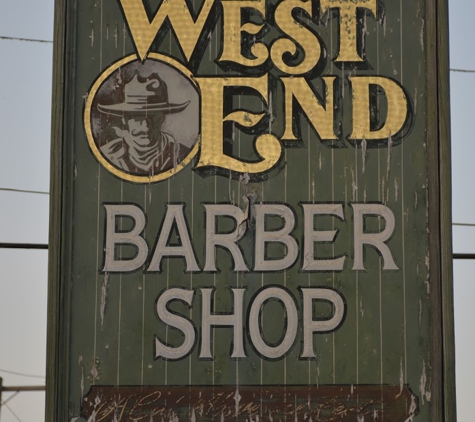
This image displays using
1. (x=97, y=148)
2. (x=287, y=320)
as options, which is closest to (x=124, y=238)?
(x=97, y=148)

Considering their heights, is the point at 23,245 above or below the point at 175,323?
above

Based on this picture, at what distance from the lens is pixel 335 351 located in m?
5.99

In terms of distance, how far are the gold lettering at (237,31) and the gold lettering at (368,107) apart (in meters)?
0.51

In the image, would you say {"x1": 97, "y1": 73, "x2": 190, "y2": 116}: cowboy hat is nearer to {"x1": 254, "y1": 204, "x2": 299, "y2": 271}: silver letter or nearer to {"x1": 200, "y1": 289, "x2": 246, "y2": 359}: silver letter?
{"x1": 254, "y1": 204, "x2": 299, "y2": 271}: silver letter

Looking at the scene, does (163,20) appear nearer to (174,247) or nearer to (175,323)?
(174,247)

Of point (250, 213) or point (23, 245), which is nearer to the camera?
point (250, 213)

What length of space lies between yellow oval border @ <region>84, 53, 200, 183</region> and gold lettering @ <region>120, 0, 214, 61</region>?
0.23ft

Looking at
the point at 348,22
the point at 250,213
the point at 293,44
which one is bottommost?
the point at 250,213

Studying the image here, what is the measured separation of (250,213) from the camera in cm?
609

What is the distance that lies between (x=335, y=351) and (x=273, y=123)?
47.3 inches

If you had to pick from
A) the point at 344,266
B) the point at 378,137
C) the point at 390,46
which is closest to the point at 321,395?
the point at 344,266

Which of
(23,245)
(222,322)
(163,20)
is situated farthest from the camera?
(23,245)

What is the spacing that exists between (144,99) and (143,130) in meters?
0.17

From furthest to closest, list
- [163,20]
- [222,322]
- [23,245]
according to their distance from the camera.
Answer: [23,245]
[163,20]
[222,322]
